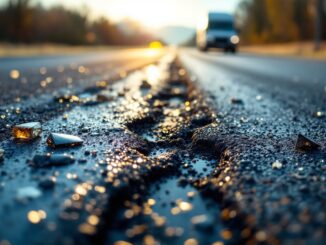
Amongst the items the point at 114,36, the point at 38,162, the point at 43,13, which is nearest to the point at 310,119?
the point at 38,162

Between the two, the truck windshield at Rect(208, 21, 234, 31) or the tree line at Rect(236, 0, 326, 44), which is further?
the tree line at Rect(236, 0, 326, 44)

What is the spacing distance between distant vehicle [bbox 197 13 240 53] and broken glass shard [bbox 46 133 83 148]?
2032cm

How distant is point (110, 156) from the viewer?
5.74ft

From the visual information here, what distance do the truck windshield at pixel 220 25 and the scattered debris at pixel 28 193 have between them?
2207cm

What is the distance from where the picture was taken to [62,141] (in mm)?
1964

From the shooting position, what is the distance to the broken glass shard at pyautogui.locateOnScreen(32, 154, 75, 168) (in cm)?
159

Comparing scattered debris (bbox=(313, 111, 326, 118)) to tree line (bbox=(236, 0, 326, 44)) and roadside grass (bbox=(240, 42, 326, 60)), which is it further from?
tree line (bbox=(236, 0, 326, 44))

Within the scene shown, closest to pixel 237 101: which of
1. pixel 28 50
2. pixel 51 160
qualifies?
pixel 51 160

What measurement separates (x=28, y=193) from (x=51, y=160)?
36cm

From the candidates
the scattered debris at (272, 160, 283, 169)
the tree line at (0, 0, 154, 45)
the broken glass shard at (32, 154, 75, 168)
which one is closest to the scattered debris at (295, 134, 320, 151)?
the scattered debris at (272, 160, 283, 169)

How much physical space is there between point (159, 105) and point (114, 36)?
102 meters

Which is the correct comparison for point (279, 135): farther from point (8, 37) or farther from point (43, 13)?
point (43, 13)

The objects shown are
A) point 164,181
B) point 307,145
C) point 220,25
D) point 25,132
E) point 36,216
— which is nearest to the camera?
point 36,216

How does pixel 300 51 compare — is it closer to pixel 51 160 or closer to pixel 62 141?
pixel 62 141
